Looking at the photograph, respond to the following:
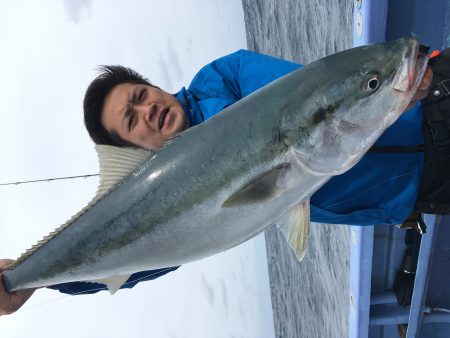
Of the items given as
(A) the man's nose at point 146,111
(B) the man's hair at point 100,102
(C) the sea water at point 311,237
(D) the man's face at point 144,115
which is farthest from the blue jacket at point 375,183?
(C) the sea water at point 311,237

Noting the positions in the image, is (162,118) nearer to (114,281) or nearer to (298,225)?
(114,281)

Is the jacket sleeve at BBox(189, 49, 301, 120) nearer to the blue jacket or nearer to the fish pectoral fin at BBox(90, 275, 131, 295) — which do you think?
the blue jacket

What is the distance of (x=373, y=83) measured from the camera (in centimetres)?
162

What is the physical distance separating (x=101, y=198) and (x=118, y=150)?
0.25 m

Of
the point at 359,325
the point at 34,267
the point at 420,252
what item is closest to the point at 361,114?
the point at 34,267

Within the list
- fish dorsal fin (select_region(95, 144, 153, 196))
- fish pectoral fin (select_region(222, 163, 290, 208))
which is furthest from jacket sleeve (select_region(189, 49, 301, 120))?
fish pectoral fin (select_region(222, 163, 290, 208))

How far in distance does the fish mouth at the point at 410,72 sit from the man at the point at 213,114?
0.63 m

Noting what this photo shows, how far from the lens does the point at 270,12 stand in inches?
409

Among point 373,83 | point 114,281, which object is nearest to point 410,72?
point 373,83

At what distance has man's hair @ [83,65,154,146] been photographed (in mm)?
2570

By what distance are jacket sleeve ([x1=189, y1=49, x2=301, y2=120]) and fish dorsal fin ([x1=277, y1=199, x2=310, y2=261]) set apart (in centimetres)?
86

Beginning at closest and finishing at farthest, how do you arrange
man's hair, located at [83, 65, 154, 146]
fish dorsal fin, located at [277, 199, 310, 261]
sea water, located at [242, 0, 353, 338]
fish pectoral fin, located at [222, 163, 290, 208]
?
fish pectoral fin, located at [222, 163, 290, 208] → fish dorsal fin, located at [277, 199, 310, 261] → man's hair, located at [83, 65, 154, 146] → sea water, located at [242, 0, 353, 338]

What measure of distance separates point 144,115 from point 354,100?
1179 mm

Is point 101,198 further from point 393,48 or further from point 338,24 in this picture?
point 338,24
